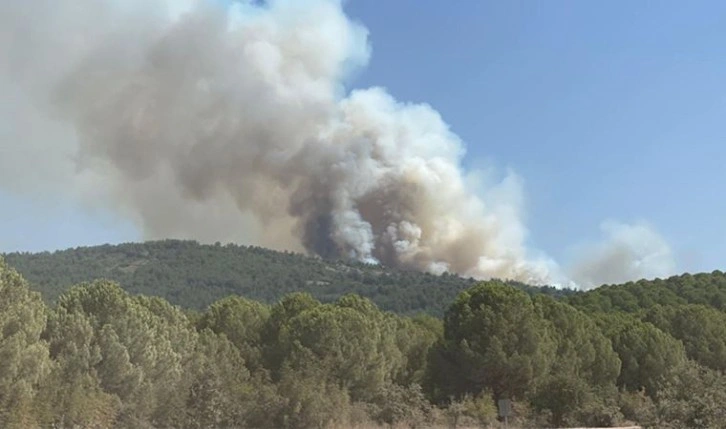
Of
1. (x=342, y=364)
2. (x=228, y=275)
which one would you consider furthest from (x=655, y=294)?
(x=228, y=275)

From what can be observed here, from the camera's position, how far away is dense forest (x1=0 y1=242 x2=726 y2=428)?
101ft

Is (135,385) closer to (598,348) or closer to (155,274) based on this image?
(598,348)

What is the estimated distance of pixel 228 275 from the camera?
6570 inches

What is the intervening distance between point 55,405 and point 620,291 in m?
72.0

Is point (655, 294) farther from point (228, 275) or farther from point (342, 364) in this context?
point (228, 275)

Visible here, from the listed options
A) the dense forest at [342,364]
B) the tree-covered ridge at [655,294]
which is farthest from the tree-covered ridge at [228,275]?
the dense forest at [342,364]

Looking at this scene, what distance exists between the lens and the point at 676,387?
29344mm

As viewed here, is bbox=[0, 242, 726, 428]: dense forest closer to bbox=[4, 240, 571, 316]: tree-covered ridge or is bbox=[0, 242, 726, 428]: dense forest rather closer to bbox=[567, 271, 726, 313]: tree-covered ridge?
bbox=[567, 271, 726, 313]: tree-covered ridge

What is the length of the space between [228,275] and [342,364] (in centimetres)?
12260

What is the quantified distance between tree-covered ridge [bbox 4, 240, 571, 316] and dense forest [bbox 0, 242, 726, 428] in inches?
3259

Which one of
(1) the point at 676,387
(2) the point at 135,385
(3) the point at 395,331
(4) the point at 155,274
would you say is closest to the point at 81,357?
(2) the point at 135,385

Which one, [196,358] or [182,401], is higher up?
[196,358]

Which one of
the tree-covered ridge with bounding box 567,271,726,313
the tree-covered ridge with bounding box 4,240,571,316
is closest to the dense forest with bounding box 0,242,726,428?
the tree-covered ridge with bounding box 567,271,726,313

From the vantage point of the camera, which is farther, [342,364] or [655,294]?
[655,294]
